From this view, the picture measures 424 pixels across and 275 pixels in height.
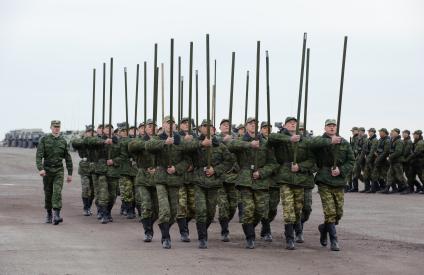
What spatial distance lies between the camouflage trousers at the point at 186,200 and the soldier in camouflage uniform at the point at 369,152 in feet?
46.9

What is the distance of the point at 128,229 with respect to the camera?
16.8 metres

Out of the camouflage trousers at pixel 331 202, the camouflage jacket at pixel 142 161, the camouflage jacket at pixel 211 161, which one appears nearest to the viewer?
the camouflage trousers at pixel 331 202

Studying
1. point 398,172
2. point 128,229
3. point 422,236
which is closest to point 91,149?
point 128,229

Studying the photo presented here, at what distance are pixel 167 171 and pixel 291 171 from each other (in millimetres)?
1924

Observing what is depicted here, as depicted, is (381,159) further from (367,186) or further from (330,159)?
(330,159)

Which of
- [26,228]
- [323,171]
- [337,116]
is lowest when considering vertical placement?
[26,228]

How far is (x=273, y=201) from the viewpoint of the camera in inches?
Result: 609

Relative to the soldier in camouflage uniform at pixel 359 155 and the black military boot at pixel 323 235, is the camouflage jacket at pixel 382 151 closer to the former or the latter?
the soldier in camouflage uniform at pixel 359 155

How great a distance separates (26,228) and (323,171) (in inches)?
231

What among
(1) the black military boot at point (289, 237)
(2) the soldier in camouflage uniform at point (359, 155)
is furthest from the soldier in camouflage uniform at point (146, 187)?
(2) the soldier in camouflage uniform at point (359, 155)

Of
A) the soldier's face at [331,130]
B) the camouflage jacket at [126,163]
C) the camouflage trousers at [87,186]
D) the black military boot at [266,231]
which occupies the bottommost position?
the black military boot at [266,231]

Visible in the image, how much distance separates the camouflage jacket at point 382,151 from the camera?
2773cm

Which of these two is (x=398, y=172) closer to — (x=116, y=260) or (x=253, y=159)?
(x=253, y=159)

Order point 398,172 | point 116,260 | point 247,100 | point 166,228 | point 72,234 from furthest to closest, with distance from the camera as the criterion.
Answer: point 398,172
point 247,100
point 72,234
point 166,228
point 116,260
